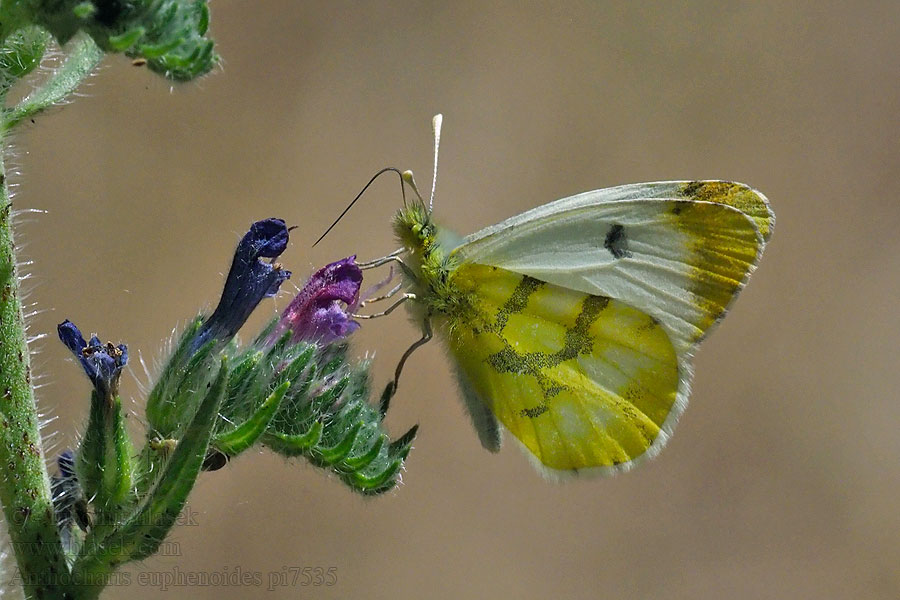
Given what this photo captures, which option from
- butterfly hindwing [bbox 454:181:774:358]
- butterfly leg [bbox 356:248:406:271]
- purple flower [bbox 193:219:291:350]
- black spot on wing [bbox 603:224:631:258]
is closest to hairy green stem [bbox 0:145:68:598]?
purple flower [bbox 193:219:291:350]

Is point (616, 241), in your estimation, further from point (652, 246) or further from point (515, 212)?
point (515, 212)

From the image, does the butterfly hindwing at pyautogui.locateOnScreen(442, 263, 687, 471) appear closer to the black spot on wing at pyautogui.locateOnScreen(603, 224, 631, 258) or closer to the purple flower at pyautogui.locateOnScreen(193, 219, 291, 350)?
the black spot on wing at pyautogui.locateOnScreen(603, 224, 631, 258)

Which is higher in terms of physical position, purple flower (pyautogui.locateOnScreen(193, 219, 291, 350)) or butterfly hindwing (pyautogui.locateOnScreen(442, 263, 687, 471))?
purple flower (pyautogui.locateOnScreen(193, 219, 291, 350))

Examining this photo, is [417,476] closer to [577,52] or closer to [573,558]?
[573,558]

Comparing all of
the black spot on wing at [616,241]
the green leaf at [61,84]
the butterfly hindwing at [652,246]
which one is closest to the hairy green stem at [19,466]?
the green leaf at [61,84]

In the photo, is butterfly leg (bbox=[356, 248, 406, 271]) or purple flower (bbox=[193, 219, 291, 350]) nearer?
purple flower (bbox=[193, 219, 291, 350])

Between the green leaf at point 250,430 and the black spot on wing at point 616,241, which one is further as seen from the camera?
the black spot on wing at point 616,241

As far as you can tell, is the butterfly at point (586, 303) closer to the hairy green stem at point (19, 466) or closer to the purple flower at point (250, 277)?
the purple flower at point (250, 277)

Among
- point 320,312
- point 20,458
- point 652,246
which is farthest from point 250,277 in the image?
point 652,246
